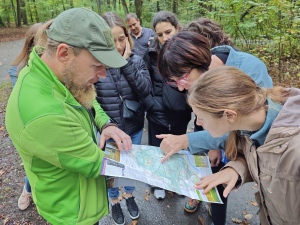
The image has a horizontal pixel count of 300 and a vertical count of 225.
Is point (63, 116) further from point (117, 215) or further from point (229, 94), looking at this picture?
point (117, 215)

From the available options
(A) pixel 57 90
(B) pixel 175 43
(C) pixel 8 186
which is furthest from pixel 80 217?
(C) pixel 8 186

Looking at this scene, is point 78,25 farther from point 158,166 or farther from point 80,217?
point 80,217

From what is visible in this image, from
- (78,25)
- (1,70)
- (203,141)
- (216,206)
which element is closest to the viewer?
(78,25)

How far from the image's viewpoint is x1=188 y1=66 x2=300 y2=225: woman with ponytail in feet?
3.71

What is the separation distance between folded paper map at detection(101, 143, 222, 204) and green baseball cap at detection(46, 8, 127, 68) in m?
0.73

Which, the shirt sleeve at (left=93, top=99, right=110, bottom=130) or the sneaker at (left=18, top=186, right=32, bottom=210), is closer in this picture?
the shirt sleeve at (left=93, top=99, right=110, bottom=130)

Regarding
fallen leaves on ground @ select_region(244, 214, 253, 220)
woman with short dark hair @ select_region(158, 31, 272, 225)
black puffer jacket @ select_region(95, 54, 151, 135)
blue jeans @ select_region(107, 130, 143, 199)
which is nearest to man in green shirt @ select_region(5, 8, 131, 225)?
woman with short dark hair @ select_region(158, 31, 272, 225)

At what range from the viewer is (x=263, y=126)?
50.6 inches

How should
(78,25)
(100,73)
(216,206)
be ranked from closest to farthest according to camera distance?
(78,25), (100,73), (216,206)

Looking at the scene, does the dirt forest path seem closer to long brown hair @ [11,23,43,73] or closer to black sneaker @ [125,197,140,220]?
black sneaker @ [125,197,140,220]

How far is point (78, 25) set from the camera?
49.7 inches

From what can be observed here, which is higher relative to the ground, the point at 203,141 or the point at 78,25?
the point at 78,25

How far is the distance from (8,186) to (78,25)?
3.10 m

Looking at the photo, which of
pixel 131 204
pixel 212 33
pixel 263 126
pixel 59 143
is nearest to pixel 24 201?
pixel 131 204
